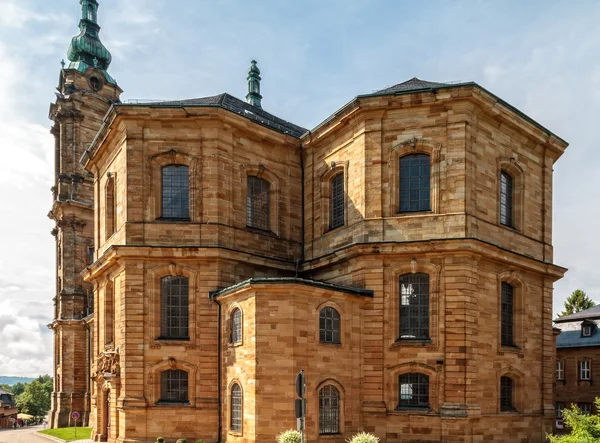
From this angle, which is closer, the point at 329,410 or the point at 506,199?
the point at 329,410

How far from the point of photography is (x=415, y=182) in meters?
26.8

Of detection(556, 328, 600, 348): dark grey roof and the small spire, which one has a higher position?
the small spire

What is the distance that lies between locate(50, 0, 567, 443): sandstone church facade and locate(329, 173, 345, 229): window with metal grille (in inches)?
4.7

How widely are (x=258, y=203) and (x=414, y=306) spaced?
32.4 feet

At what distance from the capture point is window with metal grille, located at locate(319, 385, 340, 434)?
2380 cm

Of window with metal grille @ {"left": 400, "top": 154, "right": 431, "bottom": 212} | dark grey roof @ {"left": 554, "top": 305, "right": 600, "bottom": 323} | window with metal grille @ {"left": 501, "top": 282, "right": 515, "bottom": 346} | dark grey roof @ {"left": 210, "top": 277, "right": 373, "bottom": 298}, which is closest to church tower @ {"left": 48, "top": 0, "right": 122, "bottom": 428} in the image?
dark grey roof @ {"left": 210, "top": 277, "right": 373, "bottom": 298}

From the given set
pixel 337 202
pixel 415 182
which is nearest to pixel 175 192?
pixel 337 202

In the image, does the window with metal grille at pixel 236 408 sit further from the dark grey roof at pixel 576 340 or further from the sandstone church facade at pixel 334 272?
the dark grey roof at pixel 576 340

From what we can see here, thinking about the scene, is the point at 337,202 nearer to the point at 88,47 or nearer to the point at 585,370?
the point at 585,370

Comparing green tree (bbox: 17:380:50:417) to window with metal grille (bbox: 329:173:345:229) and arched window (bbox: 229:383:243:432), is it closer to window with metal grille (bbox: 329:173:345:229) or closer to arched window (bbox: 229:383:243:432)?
arched window (bbox: 229:383:243:432)

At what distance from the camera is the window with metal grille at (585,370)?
41666 mm

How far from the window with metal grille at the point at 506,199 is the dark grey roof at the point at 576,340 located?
18947mm

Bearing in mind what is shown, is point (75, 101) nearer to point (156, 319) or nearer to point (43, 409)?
point (156, 319)

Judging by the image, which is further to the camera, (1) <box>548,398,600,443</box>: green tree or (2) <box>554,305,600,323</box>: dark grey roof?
(2) <box>554,305,600,323</box>: dark grey roof
